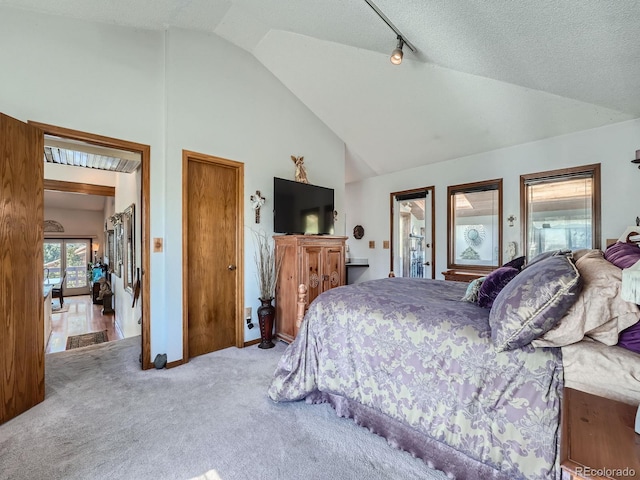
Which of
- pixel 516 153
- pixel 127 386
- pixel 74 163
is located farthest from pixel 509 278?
pixel 74 163

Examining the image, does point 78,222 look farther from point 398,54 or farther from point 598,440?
point 598,440

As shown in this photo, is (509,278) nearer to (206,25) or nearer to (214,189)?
(214,189)

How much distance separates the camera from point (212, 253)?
3318 millimetres

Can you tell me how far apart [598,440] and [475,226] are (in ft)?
11.8

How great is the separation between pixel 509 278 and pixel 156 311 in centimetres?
290

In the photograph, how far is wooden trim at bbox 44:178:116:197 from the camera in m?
5.45

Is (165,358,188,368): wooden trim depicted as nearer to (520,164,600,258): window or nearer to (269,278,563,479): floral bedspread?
(269,278,563,479): floral bedspread

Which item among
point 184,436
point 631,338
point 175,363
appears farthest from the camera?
point 175,363

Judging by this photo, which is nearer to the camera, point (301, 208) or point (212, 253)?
point (212, 253)

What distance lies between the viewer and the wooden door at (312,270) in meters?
3.35

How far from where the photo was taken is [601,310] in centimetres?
115

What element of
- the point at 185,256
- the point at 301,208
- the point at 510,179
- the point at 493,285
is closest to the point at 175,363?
the point at 185,256

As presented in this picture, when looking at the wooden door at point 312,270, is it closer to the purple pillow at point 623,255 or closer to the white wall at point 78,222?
the purple pillow at point 623,255

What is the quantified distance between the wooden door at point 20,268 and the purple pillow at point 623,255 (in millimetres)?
3413
